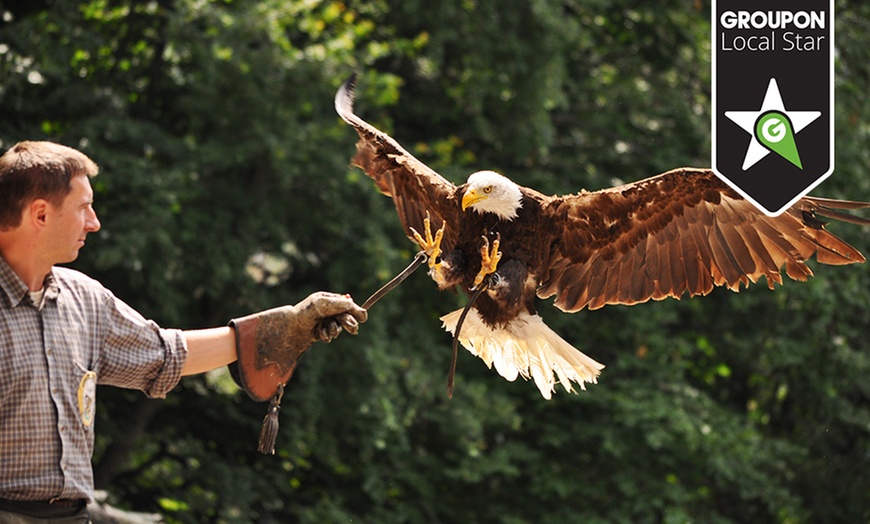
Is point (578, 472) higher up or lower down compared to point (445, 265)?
lower down

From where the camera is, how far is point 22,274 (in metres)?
2.64

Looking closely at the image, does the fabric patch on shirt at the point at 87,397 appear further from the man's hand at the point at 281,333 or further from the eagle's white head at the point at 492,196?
the eagle's white head at the point at 492,196

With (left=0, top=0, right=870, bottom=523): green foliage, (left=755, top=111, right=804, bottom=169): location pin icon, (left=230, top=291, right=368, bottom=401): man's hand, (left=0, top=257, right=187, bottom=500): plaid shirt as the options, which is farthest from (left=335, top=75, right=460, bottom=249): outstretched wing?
(left=0, top=0, right=870, bottom=523): green foliage

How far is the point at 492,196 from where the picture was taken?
3.81 m

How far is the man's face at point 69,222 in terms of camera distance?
262 centimetres

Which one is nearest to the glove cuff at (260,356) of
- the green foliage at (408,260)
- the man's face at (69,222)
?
the man's face at (69,222)

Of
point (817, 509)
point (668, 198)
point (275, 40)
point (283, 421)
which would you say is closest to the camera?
point (668, 198)

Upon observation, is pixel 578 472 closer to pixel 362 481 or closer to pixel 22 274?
pixel 362 481

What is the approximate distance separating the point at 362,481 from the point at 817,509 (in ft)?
12.0

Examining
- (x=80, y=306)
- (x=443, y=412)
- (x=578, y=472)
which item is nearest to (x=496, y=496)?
(x=578, y=472)

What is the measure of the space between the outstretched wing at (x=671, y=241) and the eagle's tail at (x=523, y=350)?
170mm

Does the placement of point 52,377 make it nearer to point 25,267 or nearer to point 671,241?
point 25,267

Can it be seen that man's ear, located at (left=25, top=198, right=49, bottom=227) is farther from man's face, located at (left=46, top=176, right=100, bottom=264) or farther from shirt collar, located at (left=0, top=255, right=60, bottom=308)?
shirt collar, located at (left=0, top=255, right=60, bottom=308)

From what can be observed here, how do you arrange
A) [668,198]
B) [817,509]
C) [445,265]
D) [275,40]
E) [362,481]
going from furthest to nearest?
1. [817,509]
2. [362,481]
3. [275,40]
4. [668,198]
5. [445,265]
